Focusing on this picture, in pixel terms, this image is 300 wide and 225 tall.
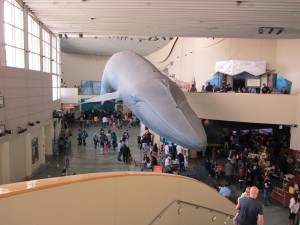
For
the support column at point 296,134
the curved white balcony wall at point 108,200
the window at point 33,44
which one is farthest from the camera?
the window at point 33,44

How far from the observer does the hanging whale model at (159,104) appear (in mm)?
11492

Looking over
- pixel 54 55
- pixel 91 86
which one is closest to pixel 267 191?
pixel 54 55

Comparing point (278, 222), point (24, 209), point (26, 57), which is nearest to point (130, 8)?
point (26, 57)

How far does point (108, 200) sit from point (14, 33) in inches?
456

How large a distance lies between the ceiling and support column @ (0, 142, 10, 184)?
224 inches

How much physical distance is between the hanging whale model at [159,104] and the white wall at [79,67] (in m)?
26.4

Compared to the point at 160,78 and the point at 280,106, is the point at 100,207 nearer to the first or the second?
the point at 160,78

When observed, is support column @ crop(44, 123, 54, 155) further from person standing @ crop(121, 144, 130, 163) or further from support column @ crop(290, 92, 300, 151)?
support column @ crop(290, 92, 300, 151)

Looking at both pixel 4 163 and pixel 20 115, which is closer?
pixel 4 163

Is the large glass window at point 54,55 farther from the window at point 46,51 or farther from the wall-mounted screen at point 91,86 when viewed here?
the wall-mounted screen at point 91,86

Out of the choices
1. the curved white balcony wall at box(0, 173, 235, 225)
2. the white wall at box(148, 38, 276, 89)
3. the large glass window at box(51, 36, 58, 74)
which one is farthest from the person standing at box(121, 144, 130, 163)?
the curved white balcony wall at box(0, 173, 235, 225)

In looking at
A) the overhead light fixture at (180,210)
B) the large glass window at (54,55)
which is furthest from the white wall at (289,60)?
the overhead light fixture at (180,210)

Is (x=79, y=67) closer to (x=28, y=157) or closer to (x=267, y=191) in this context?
(x=28, y=157)

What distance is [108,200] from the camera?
10.4 ft
